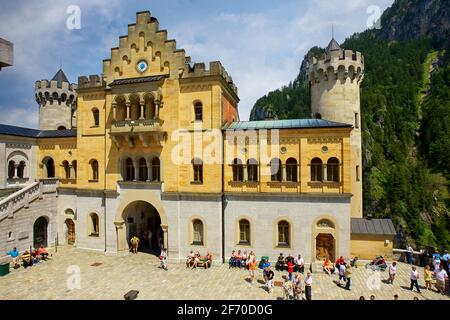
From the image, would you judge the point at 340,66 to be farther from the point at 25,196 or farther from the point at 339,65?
the point at 25,196

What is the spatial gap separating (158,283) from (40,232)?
55.8 ft

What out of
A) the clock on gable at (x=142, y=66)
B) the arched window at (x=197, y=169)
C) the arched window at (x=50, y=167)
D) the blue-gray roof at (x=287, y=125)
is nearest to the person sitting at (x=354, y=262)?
the blue-gray roof at (x=287, y=125)

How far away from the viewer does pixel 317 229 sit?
75.2ft

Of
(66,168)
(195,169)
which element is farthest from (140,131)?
(66,168)

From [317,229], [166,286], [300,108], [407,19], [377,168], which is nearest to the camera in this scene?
[166,286]

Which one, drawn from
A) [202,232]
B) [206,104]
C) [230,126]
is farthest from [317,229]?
[206,104]

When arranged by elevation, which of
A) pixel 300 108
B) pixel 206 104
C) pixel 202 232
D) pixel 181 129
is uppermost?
pixel 300 108

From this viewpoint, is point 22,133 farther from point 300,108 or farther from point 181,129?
point 300,108

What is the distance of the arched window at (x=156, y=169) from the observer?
86.3 feet

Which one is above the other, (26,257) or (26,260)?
(26,257)

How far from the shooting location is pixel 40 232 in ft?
95.6

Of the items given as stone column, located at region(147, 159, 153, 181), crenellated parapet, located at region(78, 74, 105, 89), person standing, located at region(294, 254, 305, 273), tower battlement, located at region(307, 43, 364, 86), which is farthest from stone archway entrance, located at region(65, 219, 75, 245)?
tower battlement, located at region(307, 43, 364, 86)

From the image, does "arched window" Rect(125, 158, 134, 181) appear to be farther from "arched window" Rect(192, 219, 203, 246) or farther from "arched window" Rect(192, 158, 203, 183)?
"arched window" Rect(192, 219, 203, 246)
